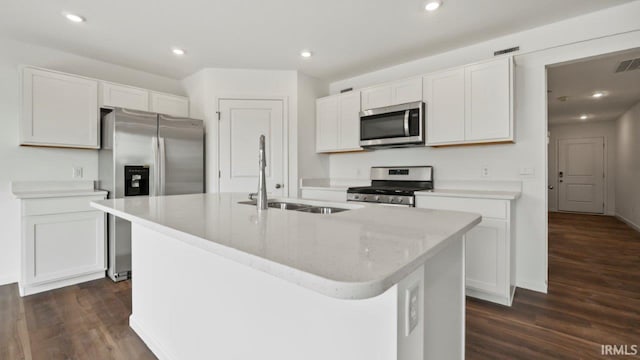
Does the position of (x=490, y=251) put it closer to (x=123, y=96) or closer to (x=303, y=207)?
(x=303, y=207)

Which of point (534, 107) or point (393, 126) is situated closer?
point (534, 107)

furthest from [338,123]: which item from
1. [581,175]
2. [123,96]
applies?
[581,175]

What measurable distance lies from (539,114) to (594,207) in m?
6.40

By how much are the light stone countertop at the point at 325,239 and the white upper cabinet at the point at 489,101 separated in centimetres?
174

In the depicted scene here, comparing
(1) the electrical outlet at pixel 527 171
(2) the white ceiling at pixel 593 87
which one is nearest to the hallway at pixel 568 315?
(1) the electrical outlet at pixel 527 171

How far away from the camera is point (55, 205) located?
272cm

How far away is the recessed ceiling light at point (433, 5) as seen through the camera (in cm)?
225

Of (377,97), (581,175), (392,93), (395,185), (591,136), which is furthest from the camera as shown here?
(581,175)

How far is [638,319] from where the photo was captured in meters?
2.11

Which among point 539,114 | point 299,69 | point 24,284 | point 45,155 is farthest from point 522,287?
point 45,155

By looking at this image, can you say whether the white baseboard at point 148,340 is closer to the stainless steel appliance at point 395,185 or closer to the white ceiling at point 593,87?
the stainless steel appliance at point 395,185

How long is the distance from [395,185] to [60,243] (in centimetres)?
352

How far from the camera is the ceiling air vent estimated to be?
3221 millimetres

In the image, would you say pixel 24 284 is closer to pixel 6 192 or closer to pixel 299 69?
→ pixel 6 192
